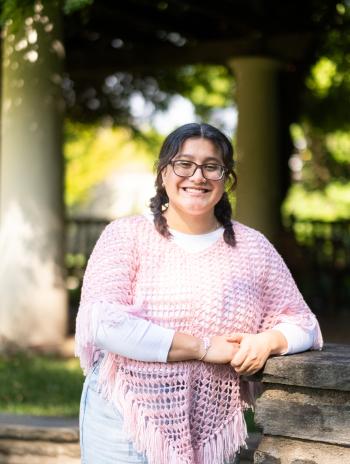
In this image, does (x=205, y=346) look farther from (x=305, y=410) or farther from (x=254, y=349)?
(x=305, y=410)

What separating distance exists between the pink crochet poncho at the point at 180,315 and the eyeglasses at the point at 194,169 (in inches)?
7.7

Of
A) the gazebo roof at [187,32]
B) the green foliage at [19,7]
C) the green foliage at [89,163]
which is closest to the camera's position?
the green foliage at [19,7]

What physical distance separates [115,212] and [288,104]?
2039cm

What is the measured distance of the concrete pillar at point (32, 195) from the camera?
26.2 feet

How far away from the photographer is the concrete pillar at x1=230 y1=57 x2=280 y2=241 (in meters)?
10.3

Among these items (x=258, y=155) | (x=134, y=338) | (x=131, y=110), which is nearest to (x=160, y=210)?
(x=134, y=338)

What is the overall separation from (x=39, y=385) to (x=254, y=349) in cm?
394

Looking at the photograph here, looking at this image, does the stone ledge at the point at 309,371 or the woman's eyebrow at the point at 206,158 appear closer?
the stone ledge at the point at 309,371

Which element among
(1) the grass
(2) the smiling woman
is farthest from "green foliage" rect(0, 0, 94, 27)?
(2) the smiling woman

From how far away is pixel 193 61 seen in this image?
10.5 m

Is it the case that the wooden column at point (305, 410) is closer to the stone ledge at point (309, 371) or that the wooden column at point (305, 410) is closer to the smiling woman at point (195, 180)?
the stone ledge at point (309, 371)

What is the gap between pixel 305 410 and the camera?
9.04 feet

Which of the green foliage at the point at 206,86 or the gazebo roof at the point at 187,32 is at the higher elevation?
the green foliage at the point at 206,86

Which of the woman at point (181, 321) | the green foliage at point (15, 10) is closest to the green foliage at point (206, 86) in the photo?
the green foliage at point (15, 10)
